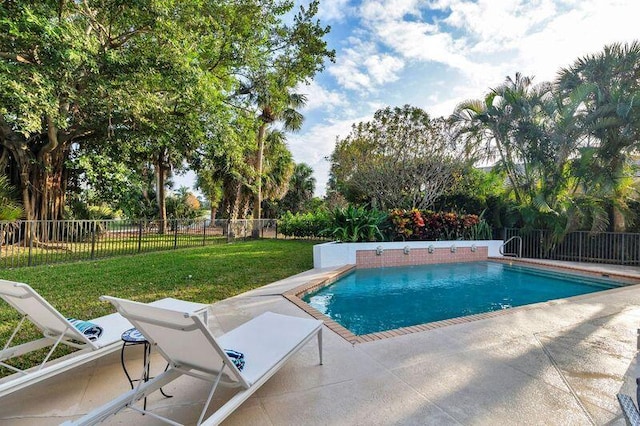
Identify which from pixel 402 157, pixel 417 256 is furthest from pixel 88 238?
pixel 402 157

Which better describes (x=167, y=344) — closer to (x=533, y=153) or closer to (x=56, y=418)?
(x=56, y=418)

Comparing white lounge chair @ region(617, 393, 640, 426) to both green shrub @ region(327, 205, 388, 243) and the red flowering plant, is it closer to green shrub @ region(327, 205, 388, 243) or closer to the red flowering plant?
green shrub @ region(327, 205, 388, 243)

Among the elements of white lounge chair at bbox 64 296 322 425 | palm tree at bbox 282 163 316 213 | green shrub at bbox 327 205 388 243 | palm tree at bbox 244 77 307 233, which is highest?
palm tree at bbox 244 77 307 233

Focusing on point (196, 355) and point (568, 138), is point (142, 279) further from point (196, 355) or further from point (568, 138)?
point (568, 138)

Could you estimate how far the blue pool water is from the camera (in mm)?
5812

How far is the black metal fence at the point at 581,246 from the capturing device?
436 inches

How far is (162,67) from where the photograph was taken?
9141 millimetres

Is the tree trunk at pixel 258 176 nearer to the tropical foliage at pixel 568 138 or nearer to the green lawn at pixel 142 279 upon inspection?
the green lawn at pixel 142 279

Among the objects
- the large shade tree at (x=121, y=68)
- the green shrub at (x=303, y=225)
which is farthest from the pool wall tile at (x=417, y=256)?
the large shade tree at (x=121, y=68)

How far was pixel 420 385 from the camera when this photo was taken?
2955 mm

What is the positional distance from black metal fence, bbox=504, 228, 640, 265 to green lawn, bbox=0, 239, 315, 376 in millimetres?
8702

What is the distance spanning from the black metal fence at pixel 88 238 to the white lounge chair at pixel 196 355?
819cm

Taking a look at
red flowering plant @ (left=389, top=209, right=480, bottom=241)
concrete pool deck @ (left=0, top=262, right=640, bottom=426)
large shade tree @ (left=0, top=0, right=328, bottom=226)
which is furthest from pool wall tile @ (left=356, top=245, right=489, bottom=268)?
large shade tree @ (left=0, top=0, right=328, bottom=226)

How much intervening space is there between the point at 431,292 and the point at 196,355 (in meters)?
6.37
